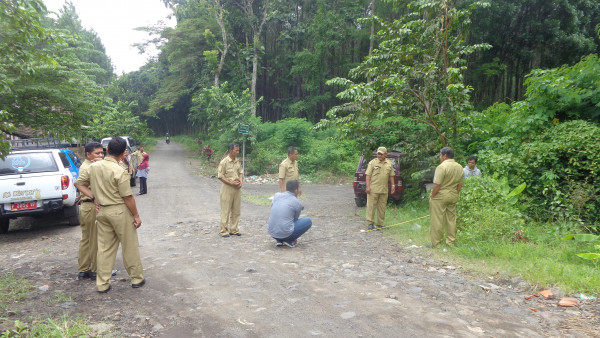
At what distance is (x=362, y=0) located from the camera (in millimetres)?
24438

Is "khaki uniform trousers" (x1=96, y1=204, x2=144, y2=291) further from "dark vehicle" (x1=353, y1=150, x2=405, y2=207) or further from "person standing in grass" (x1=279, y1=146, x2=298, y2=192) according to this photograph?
"dark vehicle" (x1=353, y1=150, x2=405, y2=207)

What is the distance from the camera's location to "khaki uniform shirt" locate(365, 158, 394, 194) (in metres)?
8.00

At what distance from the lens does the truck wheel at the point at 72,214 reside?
8492 mm

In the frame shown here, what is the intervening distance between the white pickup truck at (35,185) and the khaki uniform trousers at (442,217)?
7.24 metres

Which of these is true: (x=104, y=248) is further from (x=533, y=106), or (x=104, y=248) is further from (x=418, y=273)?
(x=533, y=106)

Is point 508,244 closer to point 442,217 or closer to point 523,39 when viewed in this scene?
point 442,217

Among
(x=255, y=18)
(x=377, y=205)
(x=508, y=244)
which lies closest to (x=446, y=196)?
(x=508, y=244)

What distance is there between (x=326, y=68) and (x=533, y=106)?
21.2 m

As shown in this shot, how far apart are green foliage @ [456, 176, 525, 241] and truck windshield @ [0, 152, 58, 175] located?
27.3ft

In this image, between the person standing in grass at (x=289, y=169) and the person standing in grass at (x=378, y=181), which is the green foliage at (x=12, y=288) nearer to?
the person standing in grass at (x=289, y=169)

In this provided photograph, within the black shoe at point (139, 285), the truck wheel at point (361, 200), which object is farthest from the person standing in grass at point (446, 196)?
the black shoe at point (139, 285)

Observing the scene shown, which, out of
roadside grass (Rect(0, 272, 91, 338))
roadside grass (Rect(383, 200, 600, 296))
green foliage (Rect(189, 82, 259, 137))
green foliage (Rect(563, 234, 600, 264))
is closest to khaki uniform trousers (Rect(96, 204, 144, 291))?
roadside grass (Rect(0, 272, 91, 338))

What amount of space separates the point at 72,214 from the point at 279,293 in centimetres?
642

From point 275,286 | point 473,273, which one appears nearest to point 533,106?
point 473,273
